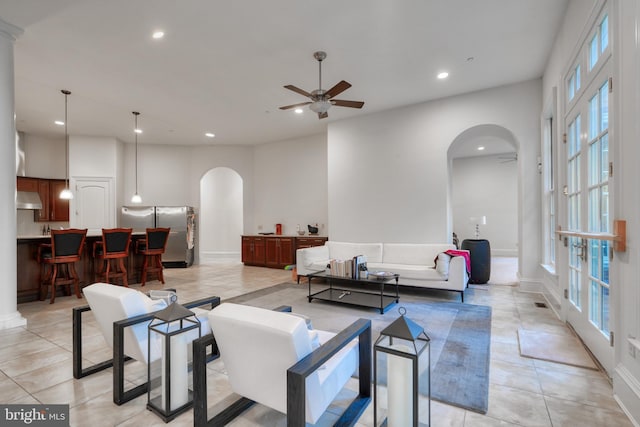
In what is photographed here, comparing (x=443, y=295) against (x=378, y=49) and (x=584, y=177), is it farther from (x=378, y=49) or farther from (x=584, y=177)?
(x=378, y=49)

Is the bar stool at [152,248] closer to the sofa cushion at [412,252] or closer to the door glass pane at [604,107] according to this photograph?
the sofa cushion at [412,252]

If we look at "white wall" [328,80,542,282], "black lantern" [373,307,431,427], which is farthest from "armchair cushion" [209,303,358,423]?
"white wall" [328,80,542,282]

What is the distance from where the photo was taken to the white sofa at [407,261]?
4473mm

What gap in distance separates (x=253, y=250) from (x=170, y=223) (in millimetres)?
2264

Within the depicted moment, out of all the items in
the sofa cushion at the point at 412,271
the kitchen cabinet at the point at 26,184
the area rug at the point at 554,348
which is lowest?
the area rug at the point at 554,348

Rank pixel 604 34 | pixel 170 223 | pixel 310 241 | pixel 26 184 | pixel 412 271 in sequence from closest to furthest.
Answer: pixel 604 34
pixel 412 271
pixel 26 184
pixel 310 241
pixel 170 223

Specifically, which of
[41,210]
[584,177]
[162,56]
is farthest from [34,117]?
[584,177]

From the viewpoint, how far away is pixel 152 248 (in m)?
5.82

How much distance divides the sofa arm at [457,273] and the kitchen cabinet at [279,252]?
386 cm

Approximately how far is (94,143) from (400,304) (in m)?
8.03

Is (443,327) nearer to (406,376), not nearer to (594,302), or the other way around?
(594,302)

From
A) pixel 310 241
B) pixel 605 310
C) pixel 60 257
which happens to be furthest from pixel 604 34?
pixel 60 257

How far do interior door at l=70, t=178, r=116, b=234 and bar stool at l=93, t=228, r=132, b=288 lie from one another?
2.51 metres

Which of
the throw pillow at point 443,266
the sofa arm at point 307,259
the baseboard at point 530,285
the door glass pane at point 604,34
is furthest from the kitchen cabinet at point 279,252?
the door glass pane at point 604,34
